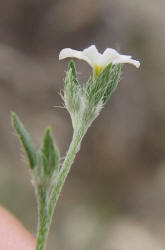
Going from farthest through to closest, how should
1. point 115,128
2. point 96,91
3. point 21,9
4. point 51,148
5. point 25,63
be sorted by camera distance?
point 21,9
point 25,63
point 115,128
point 96,91
point 51,148

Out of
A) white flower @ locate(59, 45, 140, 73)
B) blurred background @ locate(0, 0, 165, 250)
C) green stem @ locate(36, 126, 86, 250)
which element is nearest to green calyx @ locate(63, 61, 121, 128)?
white flower @ locate(59, 45, 140, 73)

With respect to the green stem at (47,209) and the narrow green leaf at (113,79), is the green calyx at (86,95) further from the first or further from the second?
the green stem at (47,209)

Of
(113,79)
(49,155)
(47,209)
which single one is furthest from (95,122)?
(49,155)

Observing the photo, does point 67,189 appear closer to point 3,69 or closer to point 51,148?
point 3,69

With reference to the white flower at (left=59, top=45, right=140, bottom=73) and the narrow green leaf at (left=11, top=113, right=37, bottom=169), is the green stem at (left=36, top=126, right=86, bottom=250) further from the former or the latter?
the white flower at (left=59, top=45, right=140, bottom=73)

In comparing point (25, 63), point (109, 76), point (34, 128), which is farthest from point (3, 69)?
point (109, 76)

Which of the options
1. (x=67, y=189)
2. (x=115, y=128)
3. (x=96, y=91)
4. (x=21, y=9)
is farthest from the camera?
(x=21, y=9)
